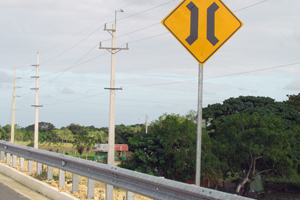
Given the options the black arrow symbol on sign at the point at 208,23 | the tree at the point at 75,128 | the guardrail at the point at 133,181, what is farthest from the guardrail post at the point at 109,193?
the tree at the point at 75,128

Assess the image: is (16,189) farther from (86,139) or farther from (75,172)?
(86,139)

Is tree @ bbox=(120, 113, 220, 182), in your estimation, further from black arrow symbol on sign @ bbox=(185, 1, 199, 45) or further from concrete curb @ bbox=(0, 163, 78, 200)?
black arrow symbol on sign @ bbox=(185, 1, 199, 45)

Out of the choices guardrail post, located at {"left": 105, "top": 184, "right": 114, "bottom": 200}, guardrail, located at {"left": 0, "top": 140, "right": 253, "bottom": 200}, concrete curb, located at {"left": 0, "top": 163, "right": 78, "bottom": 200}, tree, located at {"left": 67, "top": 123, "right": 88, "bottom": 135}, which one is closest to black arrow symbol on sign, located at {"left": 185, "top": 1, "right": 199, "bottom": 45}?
guardrail, located at {"left": 0, "top": 140, "right": 253, "bottom": 200}

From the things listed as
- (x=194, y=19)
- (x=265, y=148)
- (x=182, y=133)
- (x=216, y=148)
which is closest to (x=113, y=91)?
(x=182, y=133)

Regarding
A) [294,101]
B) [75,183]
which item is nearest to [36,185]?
[75,183]

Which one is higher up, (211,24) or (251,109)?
(211,24)

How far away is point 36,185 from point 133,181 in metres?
3.72

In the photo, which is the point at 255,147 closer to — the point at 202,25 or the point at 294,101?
the point at 294,101

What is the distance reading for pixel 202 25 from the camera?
5887 mm

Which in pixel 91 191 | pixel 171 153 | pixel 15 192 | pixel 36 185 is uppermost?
pixel 91 191

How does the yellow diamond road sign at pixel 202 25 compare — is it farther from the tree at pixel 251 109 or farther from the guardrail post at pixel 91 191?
the tree at pixel 251 109

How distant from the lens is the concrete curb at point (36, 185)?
688 centimetres

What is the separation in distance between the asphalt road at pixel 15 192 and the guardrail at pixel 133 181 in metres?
0.72

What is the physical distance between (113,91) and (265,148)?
16.0m
